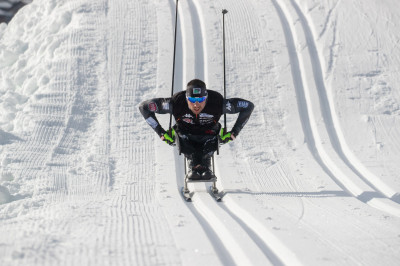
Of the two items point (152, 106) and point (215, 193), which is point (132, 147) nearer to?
point (152, 106)

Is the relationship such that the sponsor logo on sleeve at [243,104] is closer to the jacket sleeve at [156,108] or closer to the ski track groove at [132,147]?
the jacket sleeve at [156,108]

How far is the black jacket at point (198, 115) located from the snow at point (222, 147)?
0.74 metres

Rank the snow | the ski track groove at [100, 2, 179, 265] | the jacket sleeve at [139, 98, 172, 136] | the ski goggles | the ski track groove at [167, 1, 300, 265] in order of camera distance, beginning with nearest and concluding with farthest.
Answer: the ski track groove at [167, 1, 300, 265], the ski track groove at [100, 2, 179, 265], the snow, the ski goggles, the jacket sleeve at [139, 98, 172, 136]

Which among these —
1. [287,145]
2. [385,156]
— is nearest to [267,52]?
[287,145]

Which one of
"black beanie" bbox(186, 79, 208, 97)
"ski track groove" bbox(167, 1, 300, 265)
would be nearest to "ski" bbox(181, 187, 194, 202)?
"ski track groove" bbox(167, 1, 300, 265)

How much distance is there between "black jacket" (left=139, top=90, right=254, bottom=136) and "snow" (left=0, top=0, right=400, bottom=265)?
740 mm

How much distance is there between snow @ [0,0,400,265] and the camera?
3.70m

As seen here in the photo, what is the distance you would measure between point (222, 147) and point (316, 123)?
1.74 m

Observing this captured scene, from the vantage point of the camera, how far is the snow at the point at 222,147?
3695 millimetres

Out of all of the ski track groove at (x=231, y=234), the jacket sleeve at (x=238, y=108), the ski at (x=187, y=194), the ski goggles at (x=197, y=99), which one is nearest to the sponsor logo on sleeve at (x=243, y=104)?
the jacket sleeve at (x=238, y=108)

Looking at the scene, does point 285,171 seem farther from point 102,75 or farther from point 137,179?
point 102,75

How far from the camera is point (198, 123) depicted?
573cm

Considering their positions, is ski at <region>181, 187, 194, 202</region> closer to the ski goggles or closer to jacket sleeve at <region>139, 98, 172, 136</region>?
jacket sleeve at <region>139, 98, 172, 136</region>

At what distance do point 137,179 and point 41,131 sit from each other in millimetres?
2077
